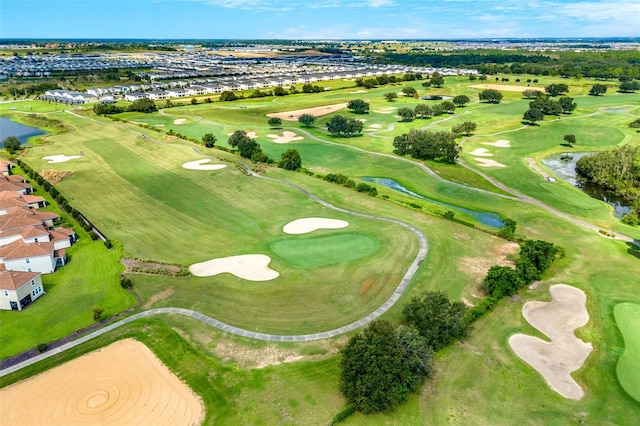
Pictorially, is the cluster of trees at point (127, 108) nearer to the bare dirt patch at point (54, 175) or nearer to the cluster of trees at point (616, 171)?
the bare dirt patch at point (54, 175)

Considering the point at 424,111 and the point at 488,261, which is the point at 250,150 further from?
the point at 424,111

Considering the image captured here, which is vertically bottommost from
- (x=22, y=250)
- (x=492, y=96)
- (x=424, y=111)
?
(x=22, y=250)

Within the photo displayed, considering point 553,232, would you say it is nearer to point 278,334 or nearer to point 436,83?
point 278,334

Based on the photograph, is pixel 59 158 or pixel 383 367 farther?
pixel 59 158

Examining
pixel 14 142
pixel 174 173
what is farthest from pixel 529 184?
pixel 14 142

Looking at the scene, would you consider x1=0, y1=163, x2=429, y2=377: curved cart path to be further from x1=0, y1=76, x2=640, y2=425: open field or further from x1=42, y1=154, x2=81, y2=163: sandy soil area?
x1=42, y1=154, x2=81, y2=163: sandy soil area

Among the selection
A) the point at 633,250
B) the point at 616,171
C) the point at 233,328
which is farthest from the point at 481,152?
the point at 233,328
